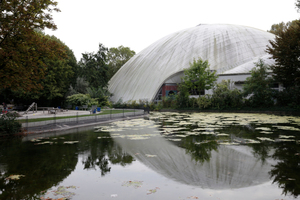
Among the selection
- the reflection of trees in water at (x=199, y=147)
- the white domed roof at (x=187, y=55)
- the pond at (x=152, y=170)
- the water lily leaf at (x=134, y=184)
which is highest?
the white domed roof at (x=187, y=55)

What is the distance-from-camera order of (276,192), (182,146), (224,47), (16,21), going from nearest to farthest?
(276,192)
(182,146)
(16,21)
(224,47)

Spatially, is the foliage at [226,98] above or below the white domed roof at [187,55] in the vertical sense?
→ below

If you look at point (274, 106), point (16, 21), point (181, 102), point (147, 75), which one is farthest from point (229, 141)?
point (147, 75)

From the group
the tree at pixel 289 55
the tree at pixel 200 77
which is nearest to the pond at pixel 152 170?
the tree at pixel 289 55

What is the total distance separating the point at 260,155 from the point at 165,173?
123 inches

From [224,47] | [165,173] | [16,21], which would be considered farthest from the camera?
[224,47]

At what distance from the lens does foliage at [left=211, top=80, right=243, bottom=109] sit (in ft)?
89.9

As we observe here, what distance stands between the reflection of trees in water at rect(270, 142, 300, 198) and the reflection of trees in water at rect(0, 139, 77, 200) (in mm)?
4376

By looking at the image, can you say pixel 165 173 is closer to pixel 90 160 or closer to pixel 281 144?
pixel 90 160

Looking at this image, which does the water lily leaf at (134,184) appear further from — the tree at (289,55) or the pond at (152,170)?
the tree at (289,55)

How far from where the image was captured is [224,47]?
129ft

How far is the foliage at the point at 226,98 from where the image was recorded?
27.4m

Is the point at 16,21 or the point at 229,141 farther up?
the point at 16,21

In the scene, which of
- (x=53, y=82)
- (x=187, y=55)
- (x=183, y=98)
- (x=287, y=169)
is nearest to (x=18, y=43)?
(x=287, y=169)
